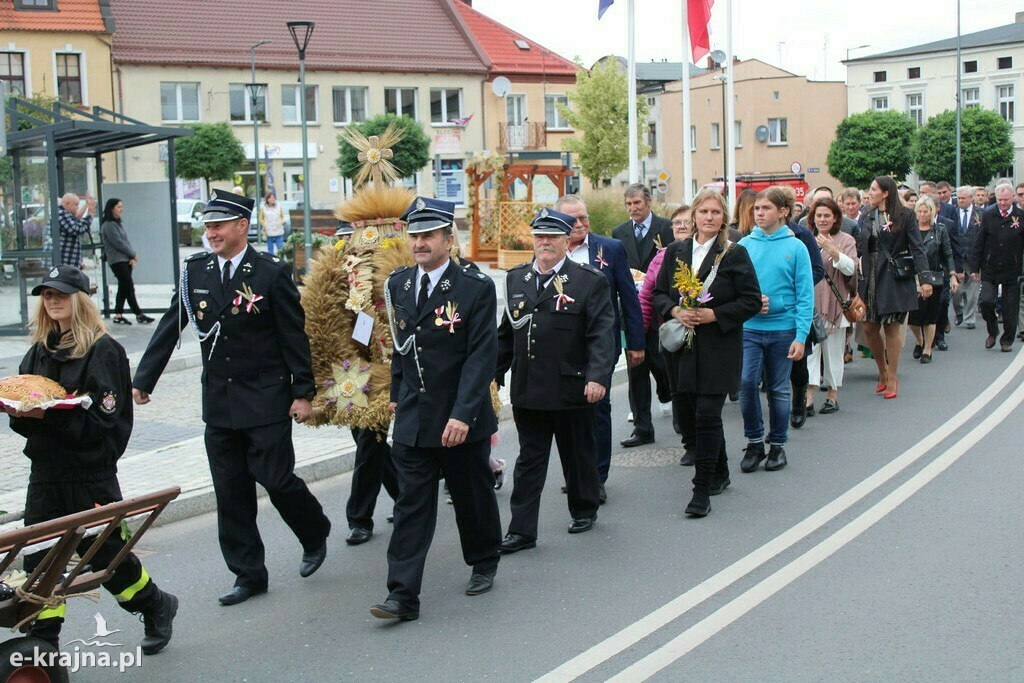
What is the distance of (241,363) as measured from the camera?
592 centimetres

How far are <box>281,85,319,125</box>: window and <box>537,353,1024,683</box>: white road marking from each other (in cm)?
4782

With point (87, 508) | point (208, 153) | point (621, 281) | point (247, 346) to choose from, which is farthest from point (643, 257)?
point (208, 153)

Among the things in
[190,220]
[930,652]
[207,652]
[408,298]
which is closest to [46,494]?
[207,652]

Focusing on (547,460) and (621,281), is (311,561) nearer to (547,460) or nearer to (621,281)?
(547,460)

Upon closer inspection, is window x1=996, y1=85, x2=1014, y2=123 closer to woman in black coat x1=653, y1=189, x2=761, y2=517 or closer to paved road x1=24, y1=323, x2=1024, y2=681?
paved road x1=24, y1=323, x2=1024, y2=681

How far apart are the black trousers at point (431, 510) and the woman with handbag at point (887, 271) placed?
678 centimetres

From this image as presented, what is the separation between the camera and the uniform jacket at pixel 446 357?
5809mm

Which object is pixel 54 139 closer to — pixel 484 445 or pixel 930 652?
pixel 484 445

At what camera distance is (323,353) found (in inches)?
279

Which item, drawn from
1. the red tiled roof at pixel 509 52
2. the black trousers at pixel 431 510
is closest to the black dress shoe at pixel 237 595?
the black trousers at pixel 431 510

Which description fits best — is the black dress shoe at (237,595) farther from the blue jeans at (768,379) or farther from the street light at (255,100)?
the street light at (255,100)

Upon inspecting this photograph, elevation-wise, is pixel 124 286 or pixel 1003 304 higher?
pixel 124 286

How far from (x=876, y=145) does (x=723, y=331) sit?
7149 cm

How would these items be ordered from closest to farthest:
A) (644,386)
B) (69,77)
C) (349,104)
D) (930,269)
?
(644,386), (930,269), (69,77), (349,104)
